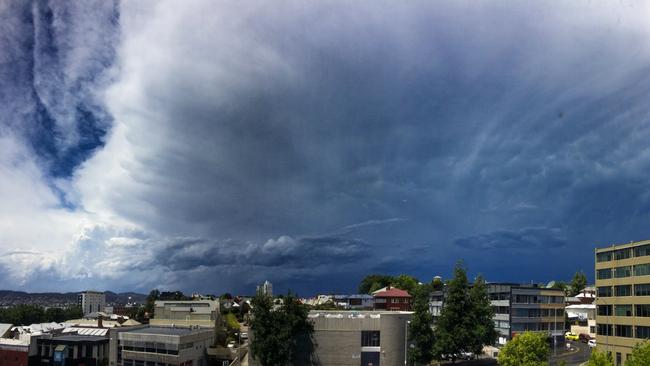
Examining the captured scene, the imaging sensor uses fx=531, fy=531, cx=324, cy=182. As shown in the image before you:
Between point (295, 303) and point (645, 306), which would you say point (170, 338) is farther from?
point (645, 306)

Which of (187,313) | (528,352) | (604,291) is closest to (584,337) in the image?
(604,291)

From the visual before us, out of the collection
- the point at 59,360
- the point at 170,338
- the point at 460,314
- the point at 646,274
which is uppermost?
the point at 646,274

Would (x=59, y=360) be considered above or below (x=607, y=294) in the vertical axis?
below

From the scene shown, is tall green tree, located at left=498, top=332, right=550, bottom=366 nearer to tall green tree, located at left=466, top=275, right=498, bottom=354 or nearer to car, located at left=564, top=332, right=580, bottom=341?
tall green tree, located at left=466, top=275, right=498, bottom=354

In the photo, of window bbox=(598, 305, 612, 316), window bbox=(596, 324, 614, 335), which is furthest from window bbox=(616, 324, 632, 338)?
window bbox=(598, 305, 612, 316)

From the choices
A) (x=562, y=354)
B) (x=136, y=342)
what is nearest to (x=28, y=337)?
(x=136, y=342)

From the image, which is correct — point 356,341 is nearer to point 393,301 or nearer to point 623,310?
point 623,310
